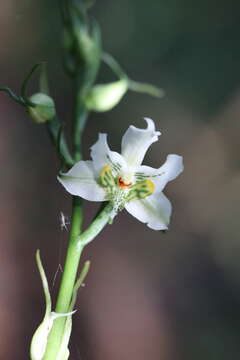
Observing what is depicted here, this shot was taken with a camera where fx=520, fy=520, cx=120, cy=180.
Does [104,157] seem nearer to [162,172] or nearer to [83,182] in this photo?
[83,182]

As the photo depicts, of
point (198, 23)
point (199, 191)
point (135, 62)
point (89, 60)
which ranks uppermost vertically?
point (89, 60)

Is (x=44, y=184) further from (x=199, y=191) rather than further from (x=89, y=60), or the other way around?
(x=89, y=60)

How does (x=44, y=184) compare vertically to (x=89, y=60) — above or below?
below

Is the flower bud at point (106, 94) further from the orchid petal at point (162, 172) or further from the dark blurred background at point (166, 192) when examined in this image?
the dark blurred background at point (166, 192)

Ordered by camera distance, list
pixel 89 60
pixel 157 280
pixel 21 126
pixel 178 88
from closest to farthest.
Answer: pixel 89 60 → pixel 157 280 → pixel 21 126 → pixel 178 88

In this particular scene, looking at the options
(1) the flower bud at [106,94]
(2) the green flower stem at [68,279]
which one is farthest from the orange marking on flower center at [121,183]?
(1) the flower bud at [106,94]

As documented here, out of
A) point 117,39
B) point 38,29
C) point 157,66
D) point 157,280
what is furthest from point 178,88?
point 157,280

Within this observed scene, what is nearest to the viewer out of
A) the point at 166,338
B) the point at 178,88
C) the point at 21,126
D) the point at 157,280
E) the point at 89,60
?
the point at 89,60
